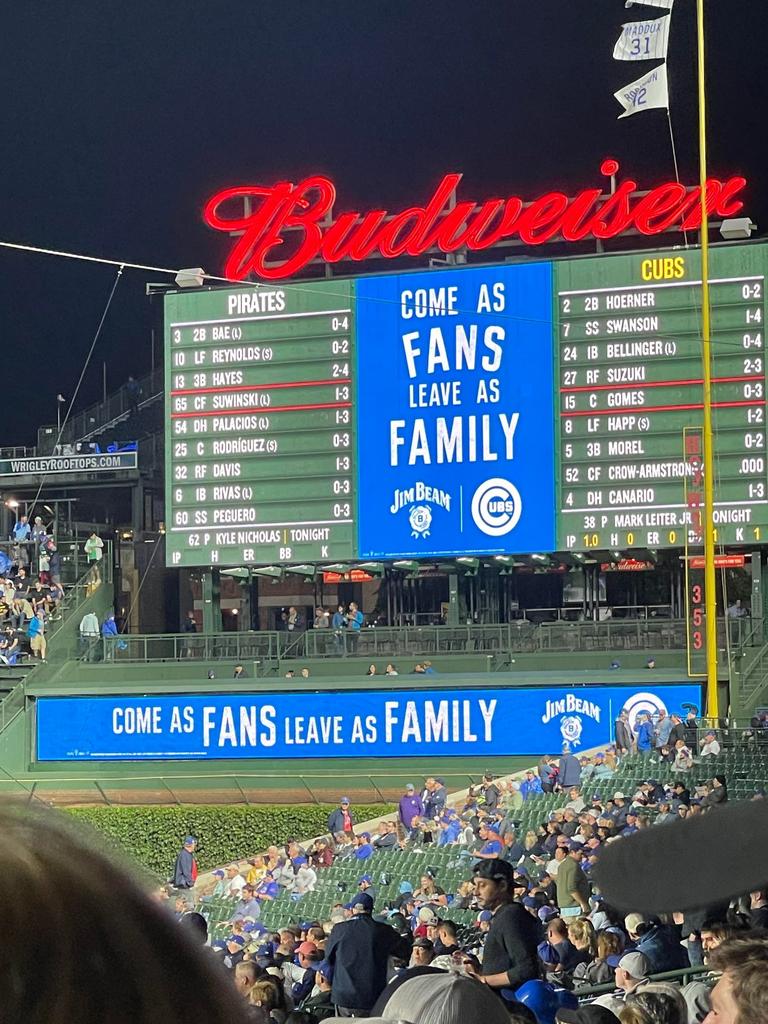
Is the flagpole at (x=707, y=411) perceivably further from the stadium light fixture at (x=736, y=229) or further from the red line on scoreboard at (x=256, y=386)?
the red line on scoreboard at (x=256, y=386)

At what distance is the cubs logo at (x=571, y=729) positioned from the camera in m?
23.9

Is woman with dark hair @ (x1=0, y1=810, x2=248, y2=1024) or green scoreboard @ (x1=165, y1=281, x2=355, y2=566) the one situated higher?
green scoreboard @ (x1=165, y1=281, x2=355, y2=566)

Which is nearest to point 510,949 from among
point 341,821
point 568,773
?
point 568,773

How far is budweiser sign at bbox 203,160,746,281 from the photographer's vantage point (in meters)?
23.6

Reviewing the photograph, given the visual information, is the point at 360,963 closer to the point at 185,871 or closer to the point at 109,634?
the point at 185,871

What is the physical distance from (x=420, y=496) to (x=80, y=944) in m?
23.1

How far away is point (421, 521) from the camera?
23.9 m

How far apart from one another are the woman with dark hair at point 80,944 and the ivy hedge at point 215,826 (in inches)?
937

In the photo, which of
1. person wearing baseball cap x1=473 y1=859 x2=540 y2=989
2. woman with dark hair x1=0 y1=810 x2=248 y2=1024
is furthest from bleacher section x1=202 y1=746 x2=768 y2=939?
woman with dark hair x1=0 y1=810 x2=248 y2=1024

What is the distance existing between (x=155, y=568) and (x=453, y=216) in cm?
1516

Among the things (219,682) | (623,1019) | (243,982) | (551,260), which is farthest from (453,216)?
(623,1019)

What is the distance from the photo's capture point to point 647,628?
24.8m

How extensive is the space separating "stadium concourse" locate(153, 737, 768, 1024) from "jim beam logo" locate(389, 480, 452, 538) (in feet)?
14.1

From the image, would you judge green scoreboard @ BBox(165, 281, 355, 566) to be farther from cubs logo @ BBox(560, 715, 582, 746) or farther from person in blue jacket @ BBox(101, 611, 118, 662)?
cubs logo @ BBox(560, 715, 582, 746)
